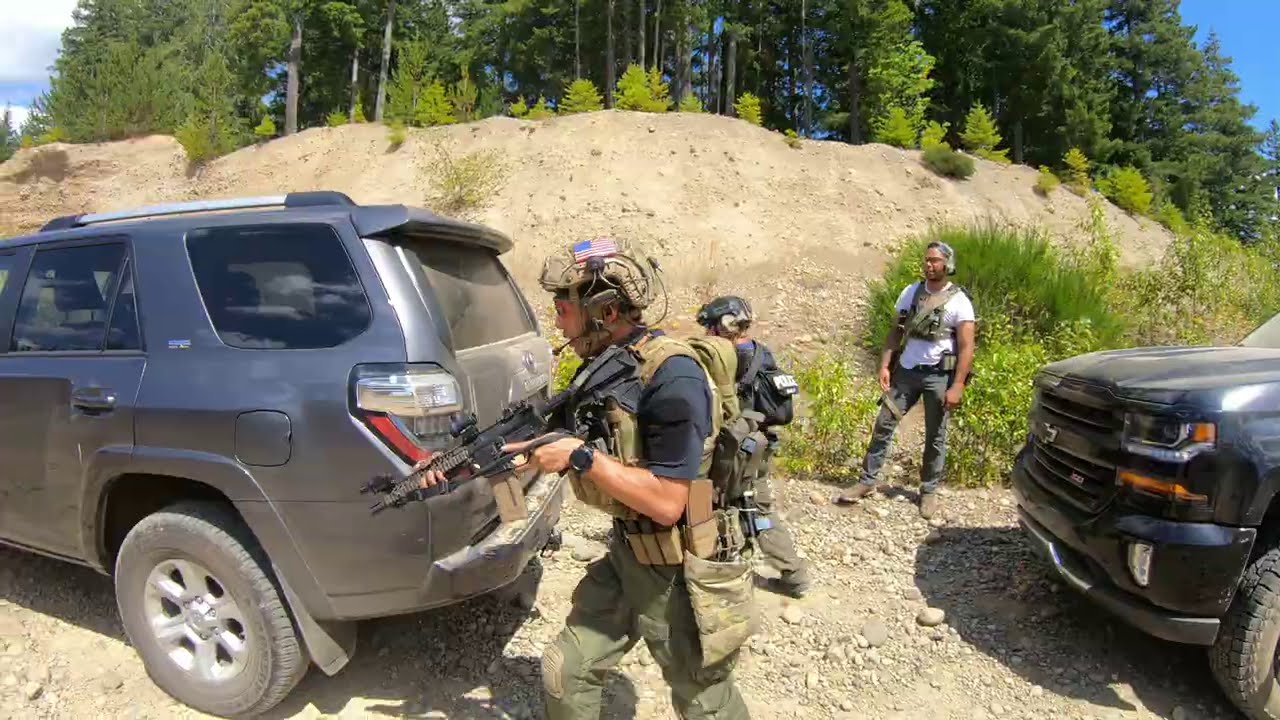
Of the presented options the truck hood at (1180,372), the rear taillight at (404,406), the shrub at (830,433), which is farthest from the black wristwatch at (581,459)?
the shrub at (830,433)

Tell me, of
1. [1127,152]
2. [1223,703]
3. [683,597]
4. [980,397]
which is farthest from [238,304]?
[1127,152]

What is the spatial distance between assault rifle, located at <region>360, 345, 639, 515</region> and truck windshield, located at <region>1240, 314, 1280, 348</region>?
3.71 meters

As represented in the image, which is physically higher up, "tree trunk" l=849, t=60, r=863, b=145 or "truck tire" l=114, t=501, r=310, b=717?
"tree trunk" l=849, t=60, r=863, b=145

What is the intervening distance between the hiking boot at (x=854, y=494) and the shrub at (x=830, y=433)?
0.64 m

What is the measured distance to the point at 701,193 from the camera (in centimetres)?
1577

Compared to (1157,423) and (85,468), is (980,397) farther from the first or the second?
(85,468)

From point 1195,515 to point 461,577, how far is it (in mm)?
2612

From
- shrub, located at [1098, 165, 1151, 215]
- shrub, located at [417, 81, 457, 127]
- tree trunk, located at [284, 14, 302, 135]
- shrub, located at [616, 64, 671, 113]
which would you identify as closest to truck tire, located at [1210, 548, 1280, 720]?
shrub, located at [616, 64, 671, 113]

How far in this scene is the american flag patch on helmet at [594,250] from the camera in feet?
6.79

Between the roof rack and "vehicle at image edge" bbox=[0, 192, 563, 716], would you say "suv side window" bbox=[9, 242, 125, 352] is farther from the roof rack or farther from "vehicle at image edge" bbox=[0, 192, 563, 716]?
the roof rack

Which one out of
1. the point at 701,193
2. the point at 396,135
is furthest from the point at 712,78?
the point at 701,193

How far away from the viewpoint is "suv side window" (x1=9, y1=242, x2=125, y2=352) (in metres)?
2.90

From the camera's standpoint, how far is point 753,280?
45.2 feet

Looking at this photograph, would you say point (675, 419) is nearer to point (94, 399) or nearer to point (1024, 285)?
point (94, 399)
